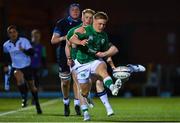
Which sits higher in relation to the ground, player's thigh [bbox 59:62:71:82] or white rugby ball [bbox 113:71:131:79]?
white rugby ball [bbox 113:71:131:79]

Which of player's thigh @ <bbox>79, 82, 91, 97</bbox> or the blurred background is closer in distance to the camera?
player's thigh @ <bbox>79, 82, 91, 97</bbox>

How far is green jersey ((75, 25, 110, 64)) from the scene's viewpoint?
40.1 feet

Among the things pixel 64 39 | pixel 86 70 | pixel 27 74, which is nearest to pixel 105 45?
pixel 86 70

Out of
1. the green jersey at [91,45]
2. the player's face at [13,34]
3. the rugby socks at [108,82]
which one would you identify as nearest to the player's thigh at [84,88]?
the green jersey at [91,45]

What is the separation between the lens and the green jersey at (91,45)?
12.2m

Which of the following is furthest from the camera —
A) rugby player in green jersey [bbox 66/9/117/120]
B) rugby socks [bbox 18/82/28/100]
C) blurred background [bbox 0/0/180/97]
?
blurred background [bbox 0/0/180/97]

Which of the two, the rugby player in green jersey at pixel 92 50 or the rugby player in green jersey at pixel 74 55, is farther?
the rugby player in green jersey at pixel 74 55

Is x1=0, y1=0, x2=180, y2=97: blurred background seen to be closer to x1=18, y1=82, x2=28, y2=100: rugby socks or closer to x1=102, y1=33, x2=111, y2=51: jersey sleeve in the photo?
x1=18, y1=82, x2=28, y2=100: rugby socks

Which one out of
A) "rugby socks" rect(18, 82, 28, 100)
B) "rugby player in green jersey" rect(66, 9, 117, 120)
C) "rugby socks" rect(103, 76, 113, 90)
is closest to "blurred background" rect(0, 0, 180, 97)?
"rugby socks" rect(18, 82, 28, 100)

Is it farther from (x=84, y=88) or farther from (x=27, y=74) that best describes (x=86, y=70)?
(x=27, y=74)

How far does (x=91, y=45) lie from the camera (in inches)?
481

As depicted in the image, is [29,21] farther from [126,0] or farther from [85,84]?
[85,84]

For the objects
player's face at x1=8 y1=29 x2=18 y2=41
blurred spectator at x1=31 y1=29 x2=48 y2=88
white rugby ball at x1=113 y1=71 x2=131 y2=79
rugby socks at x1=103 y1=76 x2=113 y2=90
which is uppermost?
player's face at x1=8 y1=29 x2=18 y2=41

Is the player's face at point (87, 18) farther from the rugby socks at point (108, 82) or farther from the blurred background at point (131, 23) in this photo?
the blurred background at point (131, 23)
